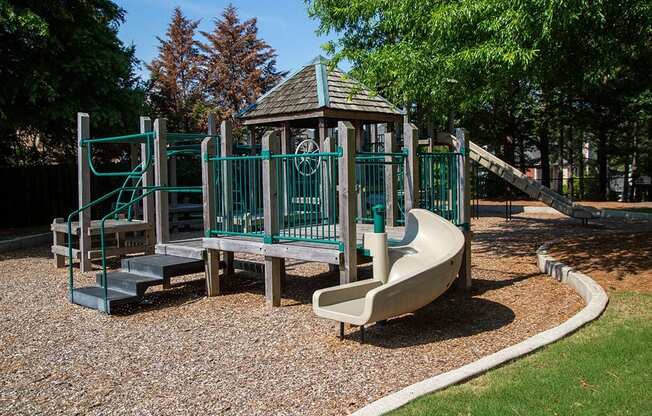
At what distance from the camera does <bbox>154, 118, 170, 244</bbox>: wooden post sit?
28.9 ft

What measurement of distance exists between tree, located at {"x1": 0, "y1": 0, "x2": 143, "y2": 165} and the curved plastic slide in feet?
30.5

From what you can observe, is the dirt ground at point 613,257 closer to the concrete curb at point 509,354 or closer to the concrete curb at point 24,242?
the concrete curb at point 509,354

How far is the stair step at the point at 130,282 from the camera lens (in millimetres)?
7398

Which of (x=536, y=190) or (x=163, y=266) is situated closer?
(x=163, y=266)

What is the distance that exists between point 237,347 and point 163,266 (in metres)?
2.25

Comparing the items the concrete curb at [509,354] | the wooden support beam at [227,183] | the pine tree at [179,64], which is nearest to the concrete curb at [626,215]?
the concrete curb at [509,354]

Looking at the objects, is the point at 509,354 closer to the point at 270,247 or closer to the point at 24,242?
the point at 270,247

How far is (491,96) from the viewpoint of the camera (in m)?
11.0

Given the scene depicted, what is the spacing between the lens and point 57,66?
13.6m

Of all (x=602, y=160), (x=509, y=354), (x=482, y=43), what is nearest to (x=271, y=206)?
(x=509, y=354)

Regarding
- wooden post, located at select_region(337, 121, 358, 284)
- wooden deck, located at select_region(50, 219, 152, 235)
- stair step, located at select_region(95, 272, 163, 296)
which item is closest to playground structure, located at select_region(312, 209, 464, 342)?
wooden post, located at select_region(337, 121, 358, 284)

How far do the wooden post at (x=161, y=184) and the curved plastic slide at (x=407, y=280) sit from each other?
11.5 ft

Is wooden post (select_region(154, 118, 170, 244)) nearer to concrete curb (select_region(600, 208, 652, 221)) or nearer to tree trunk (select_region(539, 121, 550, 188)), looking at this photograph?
concrete curb (select_region(600, 208, 652, 221))

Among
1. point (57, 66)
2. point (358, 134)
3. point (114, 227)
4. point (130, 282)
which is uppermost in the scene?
point (57, 66)
